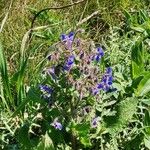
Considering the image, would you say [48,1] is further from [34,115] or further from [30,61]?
[34,115]

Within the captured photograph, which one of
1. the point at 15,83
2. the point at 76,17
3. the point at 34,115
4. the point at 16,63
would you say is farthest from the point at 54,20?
the point at 34,115

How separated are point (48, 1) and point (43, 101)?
4.43 feet

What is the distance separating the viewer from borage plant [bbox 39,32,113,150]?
1.82 metres

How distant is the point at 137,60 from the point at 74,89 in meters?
0.45

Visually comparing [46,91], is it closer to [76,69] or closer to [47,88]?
[47,88]

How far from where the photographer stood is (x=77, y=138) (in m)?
1.96

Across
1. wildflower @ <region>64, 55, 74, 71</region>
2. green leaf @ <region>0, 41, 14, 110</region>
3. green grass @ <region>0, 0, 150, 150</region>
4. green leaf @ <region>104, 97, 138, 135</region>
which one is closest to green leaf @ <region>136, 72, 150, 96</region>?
green grass @ <region>0, 0, 150, 150</region>

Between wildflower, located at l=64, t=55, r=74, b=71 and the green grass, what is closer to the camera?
wildflower, located at l=64, t=55, r=74, b=71

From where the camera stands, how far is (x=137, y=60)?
2180 mm

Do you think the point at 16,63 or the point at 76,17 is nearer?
the point at 16,63

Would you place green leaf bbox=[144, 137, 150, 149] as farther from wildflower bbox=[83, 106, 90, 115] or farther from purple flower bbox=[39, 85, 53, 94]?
purple flower bbox=[39, 85, 53, 94]

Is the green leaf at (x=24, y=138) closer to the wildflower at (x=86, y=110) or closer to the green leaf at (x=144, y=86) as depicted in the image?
the wildflower at (x=86, y=110)

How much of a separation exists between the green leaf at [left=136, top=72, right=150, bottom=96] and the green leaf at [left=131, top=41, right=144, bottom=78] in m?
0.07

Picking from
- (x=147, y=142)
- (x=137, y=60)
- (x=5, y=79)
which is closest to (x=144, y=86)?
(x=137, y=60)
